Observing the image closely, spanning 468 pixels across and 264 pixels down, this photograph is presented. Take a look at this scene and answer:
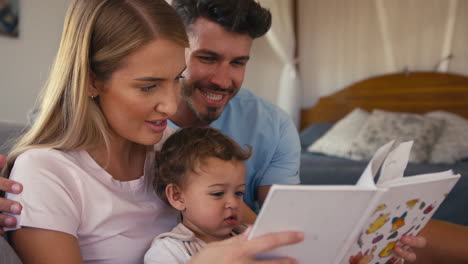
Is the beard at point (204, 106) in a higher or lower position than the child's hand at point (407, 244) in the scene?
higher

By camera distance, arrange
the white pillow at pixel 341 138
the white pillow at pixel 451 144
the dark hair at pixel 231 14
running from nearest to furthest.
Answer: the dark hair at pixel 231 14 < the white pillow at pixel 451 144 < the white pillow at pixel 341 138

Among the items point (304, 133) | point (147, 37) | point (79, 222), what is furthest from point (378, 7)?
point (79, 222)

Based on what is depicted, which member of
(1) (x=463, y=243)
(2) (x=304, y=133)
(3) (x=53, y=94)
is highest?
(3) (x=53, y=94)

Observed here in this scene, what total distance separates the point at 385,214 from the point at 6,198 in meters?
0.81

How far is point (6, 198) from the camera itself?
95 centimetres

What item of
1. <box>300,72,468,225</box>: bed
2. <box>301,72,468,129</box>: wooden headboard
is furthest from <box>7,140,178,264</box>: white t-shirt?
<box>301,72,468,129</box>: wooden headboard

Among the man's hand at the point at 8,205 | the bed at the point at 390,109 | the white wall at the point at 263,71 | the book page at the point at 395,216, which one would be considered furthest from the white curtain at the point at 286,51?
the man's hand at the point at 8,205

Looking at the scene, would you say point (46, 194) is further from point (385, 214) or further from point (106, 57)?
point (385, 214)

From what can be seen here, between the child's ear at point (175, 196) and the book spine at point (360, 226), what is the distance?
496 mm

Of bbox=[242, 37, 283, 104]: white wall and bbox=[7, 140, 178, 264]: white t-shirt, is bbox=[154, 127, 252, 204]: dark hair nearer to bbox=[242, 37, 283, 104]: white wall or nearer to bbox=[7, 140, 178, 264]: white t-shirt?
bbox=[7, 140, 178, 264]: white t-shirt

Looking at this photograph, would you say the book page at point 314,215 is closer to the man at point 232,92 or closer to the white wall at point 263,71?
the man at point 232,92

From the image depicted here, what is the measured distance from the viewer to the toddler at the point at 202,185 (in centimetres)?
122

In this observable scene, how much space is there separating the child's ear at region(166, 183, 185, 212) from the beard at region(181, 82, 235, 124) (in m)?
0.52

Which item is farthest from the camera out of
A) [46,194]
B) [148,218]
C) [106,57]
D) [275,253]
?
[148,218]
